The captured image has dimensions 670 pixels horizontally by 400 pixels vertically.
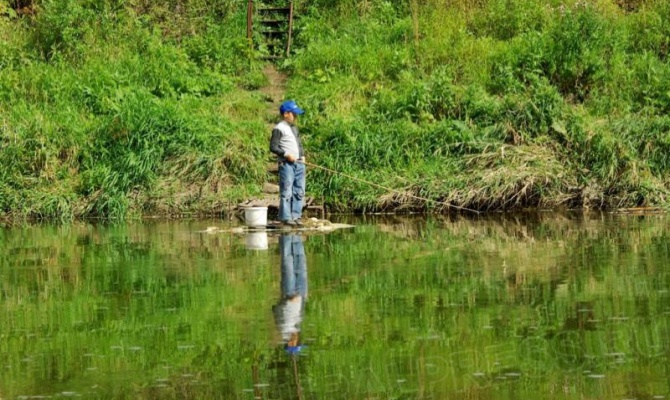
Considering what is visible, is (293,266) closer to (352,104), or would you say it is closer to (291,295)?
(291,295)

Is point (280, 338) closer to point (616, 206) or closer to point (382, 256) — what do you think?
point (382, 256)

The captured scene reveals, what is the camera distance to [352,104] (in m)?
27.5

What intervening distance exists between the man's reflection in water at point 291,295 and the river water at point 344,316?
0.03 m

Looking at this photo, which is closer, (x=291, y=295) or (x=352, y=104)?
(x=291, y=295)

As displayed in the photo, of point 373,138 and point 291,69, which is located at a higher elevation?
point 291,69

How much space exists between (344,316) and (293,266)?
3.92 meters

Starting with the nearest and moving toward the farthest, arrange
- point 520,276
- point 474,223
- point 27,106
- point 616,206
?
point 520,276 → point 474,223 → point 616,206 → point 27,106

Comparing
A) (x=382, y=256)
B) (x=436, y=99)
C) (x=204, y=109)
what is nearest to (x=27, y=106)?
(x=204, y=109)

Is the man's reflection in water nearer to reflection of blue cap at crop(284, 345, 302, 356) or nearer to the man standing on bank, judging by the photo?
reflection of blue cap at crop(284, 345, 302, 356)

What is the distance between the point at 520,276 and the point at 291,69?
15.5m

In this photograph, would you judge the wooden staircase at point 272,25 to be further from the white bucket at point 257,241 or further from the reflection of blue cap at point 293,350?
the reflection of blue cap at point 293,350

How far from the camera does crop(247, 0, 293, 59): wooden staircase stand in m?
30.5

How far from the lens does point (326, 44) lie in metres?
30.0

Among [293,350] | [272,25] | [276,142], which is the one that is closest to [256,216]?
[276,142]
